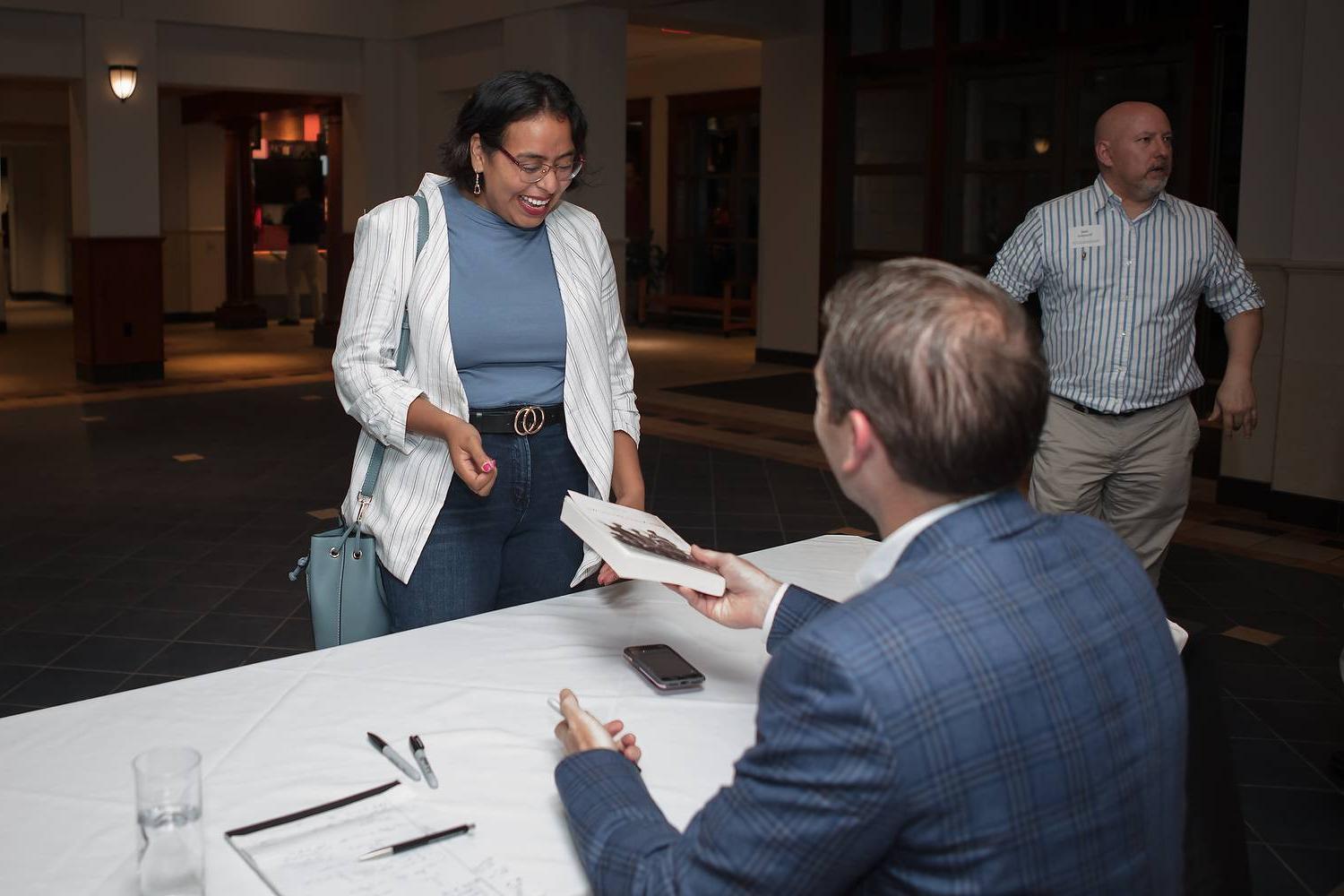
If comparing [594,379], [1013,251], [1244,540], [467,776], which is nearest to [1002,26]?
[1244,540]

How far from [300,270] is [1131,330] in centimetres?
1393

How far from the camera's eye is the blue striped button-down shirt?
3871mm

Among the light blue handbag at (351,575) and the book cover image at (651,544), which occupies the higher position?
the book cover image at (651,544)

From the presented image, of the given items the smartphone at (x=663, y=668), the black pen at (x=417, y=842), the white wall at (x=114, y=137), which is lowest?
the black pen at (x=417, y=842)

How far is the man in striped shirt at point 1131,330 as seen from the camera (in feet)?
12.7

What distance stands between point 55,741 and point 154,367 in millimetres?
10096

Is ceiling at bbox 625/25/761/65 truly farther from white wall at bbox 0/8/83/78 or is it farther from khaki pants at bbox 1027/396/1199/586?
khaki pants at bbox 1027/396/1199/586

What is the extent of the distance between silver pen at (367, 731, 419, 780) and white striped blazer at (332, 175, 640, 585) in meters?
0.74

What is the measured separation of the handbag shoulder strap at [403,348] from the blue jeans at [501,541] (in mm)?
156

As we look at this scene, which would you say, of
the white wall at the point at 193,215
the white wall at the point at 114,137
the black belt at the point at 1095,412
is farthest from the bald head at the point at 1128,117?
the white wall at the point at 193,215

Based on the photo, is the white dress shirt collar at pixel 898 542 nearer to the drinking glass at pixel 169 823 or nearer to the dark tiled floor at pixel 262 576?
the drinking glass at pixel 169 823

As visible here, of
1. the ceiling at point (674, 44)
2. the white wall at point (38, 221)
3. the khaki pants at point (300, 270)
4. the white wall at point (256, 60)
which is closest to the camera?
the white wall at point (256, 60)

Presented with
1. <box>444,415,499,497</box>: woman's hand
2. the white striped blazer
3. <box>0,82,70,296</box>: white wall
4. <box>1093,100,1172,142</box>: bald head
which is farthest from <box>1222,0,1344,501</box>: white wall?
<box>0,82,70,296</box>: white wall

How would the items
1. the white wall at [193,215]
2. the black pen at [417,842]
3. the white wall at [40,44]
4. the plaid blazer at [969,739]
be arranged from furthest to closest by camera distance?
the white wall at [193,215] < the white wall at [40,44] < the black pen at [417,842] < the plaid blazer at [969,739]
